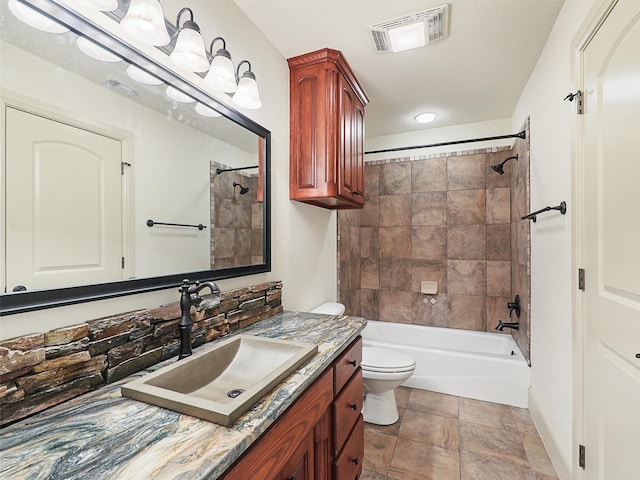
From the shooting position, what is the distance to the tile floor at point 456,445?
1.65m

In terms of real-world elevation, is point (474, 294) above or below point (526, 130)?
below

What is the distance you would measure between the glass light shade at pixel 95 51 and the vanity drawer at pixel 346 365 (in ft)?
4.28

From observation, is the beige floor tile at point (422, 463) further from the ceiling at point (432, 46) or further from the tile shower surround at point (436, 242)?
the ceiling at point (432, 46)

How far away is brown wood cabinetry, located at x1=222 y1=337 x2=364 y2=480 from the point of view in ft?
2.41

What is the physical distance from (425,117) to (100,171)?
2838 millimetres

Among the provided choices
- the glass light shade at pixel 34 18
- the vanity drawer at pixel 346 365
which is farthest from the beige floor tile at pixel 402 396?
the glass light shade at pixel 34 18

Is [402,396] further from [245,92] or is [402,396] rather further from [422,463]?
[245,92]

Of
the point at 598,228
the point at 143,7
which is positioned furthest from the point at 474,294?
the point at 143,7

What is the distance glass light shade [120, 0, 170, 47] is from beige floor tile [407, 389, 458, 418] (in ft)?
8.70

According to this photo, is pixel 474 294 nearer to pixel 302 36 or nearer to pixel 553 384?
pixel 553 384

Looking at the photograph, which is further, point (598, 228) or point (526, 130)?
point (526, 130)

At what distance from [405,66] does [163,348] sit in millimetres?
2180

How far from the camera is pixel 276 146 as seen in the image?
184 centimetres

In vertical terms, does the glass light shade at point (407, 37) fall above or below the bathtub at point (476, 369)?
above
